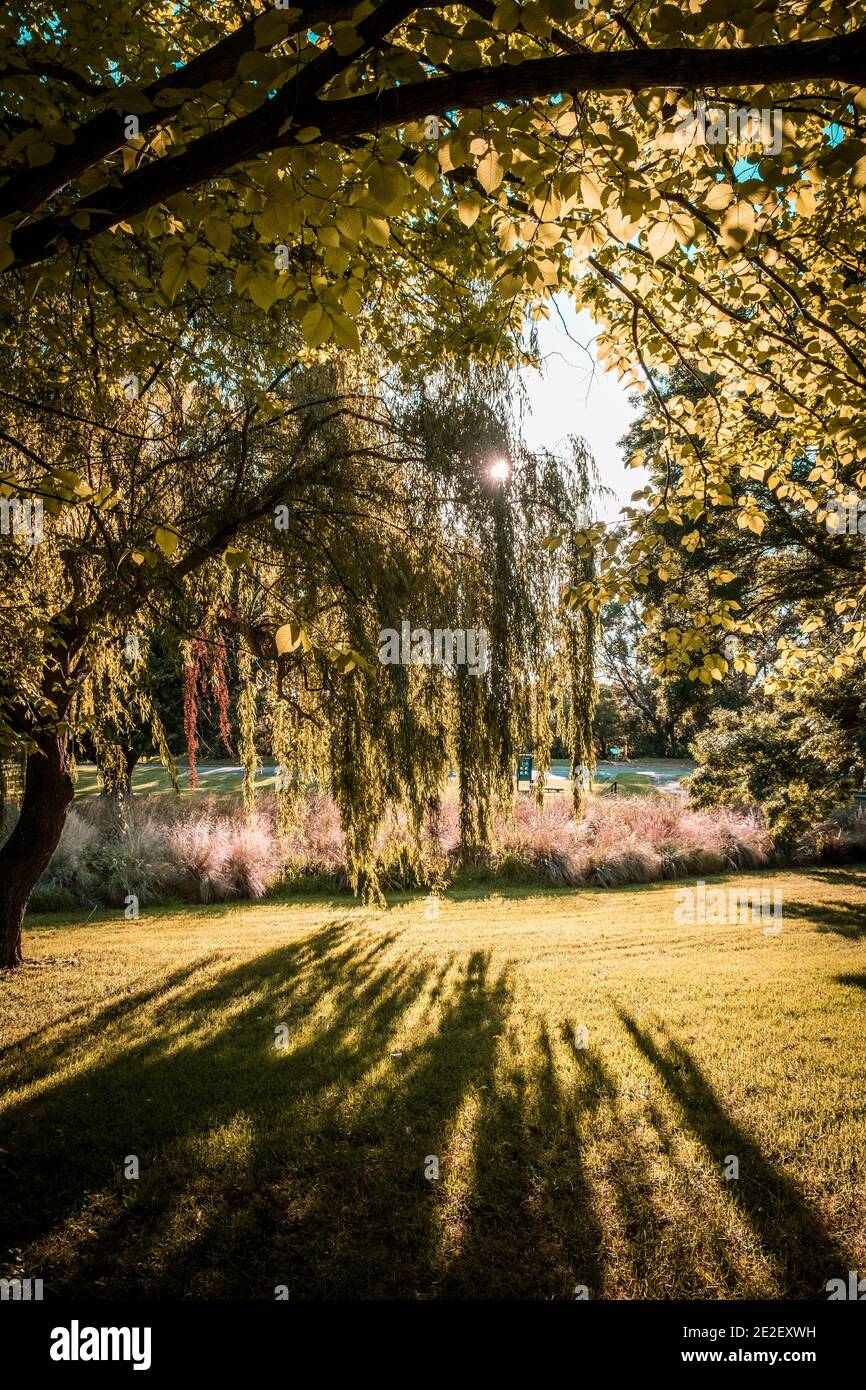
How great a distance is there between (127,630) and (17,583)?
0.83 m

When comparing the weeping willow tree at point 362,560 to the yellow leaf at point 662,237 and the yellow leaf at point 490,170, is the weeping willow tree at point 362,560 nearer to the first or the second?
the yellow leaf at point 662,237

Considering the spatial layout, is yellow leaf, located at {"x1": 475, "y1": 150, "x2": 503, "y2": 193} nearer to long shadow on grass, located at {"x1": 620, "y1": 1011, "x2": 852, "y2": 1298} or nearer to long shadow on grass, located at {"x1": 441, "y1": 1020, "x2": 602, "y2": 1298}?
long shadow on grass, located at {"x1": 441, "y1": 1020, "x2": 602, "y2": 1298}

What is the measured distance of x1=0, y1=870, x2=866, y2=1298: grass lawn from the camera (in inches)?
125

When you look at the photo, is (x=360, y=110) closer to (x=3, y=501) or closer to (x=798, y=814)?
(x=3, y=501)

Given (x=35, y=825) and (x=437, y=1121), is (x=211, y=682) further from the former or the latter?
(x=437, y=1121)

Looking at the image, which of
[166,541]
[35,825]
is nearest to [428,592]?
[166,541]

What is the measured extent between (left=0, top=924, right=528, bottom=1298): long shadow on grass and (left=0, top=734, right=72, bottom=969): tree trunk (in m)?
2.13

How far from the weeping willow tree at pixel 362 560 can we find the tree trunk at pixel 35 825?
1.80 m

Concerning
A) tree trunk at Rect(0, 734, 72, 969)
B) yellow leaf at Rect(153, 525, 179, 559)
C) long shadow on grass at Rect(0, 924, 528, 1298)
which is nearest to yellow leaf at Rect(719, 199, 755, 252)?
yellow leaf at Rect(153, 525, 179, 559)

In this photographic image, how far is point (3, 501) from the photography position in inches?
206

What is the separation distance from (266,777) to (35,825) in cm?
1715

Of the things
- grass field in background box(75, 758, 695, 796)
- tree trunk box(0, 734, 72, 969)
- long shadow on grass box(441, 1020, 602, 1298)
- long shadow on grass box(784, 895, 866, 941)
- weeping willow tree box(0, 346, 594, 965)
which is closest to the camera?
long shadow on grass box(441, 1020, 602, 1298)

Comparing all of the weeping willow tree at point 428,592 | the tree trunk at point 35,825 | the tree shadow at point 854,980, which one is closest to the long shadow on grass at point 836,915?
the tree shadow at point 854,980
